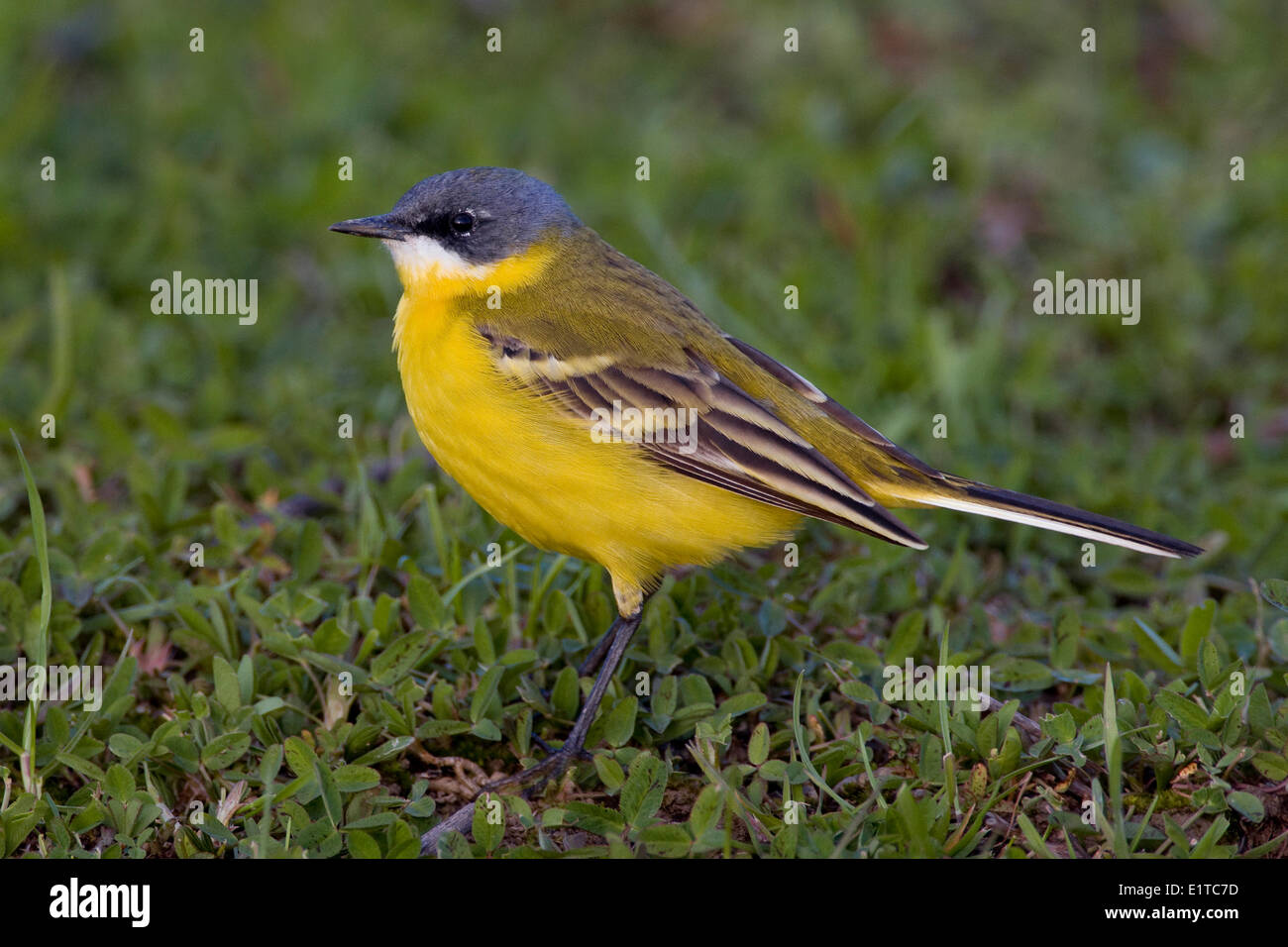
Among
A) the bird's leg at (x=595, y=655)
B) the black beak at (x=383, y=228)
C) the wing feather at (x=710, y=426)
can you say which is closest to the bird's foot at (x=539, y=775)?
the bird's leg at (x=595, y=655)

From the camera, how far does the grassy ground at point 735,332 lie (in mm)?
4461

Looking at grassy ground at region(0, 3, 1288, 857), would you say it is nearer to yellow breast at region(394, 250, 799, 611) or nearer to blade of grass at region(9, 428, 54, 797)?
blade of grass at region(9, 428, 54, 797)

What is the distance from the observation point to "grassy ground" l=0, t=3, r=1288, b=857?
4.46m

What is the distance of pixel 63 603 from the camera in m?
5.09

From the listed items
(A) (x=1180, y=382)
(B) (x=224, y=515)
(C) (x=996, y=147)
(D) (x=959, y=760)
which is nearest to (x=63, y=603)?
(B) (x=224, y=515)

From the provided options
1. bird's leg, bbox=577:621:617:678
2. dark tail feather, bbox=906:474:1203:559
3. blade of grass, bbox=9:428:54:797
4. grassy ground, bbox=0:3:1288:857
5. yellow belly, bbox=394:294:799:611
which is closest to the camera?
blade of grass, bbox=9:428:54:797

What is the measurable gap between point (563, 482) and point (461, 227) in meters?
1.26

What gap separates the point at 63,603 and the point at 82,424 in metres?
1.54

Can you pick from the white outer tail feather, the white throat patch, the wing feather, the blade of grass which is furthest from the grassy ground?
the white throat patch

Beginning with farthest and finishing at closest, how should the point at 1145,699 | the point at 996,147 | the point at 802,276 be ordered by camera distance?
the point at 996,147 < the point at 802,276 < the point at 1145,699

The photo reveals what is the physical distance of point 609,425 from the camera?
191 inches

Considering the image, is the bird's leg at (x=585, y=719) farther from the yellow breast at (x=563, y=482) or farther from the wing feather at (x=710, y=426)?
the wing feather at (x=710, y=426)

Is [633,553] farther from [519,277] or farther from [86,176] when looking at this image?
[86,176]

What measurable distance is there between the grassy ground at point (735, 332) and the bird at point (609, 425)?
0.47 m
